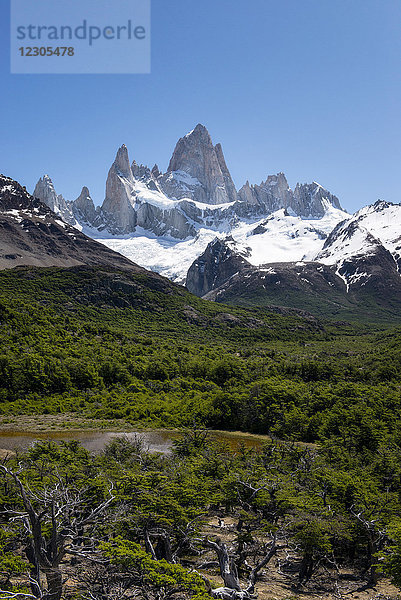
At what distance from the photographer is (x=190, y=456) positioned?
3872 cm

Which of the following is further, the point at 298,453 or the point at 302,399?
the point at 302,399

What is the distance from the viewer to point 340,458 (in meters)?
37.3

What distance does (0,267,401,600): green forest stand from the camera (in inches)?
710

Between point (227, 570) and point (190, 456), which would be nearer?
point (227, 570)

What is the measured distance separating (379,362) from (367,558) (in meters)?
68.2

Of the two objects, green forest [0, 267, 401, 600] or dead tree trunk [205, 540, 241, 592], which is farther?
green forest [0, 267, 401, 600]

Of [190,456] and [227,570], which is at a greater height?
[227,570]

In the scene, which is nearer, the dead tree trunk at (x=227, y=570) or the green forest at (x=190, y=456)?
the dead tree trunk at (x=227, y=570)

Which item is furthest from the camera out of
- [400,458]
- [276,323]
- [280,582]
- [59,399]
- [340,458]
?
[276,323]

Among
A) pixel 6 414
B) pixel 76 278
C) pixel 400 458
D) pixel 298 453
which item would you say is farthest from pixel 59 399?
pixel 76 278

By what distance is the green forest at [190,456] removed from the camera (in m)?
18.0

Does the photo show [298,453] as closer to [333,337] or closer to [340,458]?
[340,458]

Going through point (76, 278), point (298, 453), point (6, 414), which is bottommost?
point (6, 414)

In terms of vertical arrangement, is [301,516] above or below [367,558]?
above
